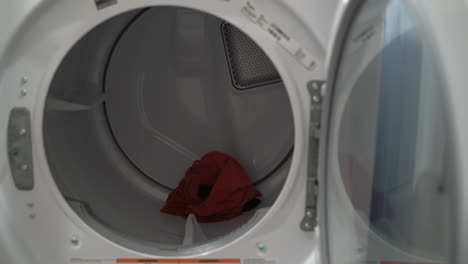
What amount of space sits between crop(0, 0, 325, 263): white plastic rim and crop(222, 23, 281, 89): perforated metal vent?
0.45 meters

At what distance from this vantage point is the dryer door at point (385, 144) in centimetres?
43

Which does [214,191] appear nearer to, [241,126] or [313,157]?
[241,126]

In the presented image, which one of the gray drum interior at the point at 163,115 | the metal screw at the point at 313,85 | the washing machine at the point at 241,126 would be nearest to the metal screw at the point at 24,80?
the washing machine at the point at 241,126

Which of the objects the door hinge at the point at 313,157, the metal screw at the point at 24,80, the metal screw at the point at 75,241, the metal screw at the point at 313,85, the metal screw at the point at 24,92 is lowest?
the metal screw at the point at 75,241

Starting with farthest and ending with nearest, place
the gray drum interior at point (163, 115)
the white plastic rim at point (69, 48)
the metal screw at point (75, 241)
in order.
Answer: the gray drum interior at point (163, 115) < the metal screw at point (75, 241) < the white plastic rim at point (69, 48)

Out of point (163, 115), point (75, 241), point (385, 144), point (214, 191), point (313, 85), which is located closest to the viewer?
point (385, 144)

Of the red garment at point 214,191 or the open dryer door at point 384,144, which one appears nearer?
the open dryer door at point 384,144

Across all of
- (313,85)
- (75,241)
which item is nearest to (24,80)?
(75,241)

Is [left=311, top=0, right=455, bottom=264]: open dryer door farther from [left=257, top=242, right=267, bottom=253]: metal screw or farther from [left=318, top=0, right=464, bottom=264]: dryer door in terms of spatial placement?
[left=257, top=242, right=267, bottom=253]: metal screw

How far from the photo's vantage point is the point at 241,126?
1.36 m

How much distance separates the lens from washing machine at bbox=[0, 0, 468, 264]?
47 cm

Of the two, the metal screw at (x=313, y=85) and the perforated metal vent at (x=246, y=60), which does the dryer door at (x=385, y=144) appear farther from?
the perforated metal vent at (x=246, y=60)

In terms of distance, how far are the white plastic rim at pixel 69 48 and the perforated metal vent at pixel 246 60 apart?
1.47 ft

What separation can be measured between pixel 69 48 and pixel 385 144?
578 mm
